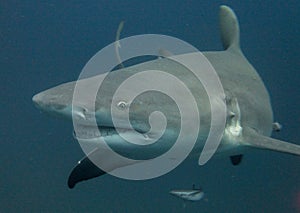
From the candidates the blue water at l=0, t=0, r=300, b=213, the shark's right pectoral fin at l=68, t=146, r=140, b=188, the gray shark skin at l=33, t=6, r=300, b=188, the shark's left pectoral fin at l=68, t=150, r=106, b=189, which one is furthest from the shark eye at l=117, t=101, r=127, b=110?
the blue water at l=0, t=0, r=300, b=213

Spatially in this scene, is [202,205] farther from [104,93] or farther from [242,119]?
[104,93]

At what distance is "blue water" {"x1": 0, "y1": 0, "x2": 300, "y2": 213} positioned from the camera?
1784 centimetres

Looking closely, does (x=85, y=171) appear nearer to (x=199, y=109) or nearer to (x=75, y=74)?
(x=199, y=109)

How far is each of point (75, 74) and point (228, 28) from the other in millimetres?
25659

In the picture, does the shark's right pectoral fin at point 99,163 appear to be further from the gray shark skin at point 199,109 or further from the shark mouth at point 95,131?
the shark mouth at point 95,131

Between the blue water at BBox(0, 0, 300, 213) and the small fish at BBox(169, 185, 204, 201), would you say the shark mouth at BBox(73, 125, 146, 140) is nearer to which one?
the small fish at BBox(169, 185, 204, 201)

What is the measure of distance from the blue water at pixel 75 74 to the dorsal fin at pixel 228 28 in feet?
22.0

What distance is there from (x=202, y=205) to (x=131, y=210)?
9.52 feet

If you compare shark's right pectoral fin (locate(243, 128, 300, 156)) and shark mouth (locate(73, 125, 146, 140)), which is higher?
shark mouth (locate(73, 125, 146, 140))

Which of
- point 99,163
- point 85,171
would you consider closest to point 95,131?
point 99,163

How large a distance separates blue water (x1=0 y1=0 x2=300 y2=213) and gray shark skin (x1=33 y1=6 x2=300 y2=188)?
7.49m

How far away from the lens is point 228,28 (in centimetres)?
561

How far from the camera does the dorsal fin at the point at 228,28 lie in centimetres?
545

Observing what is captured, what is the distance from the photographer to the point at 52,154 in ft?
71.0
